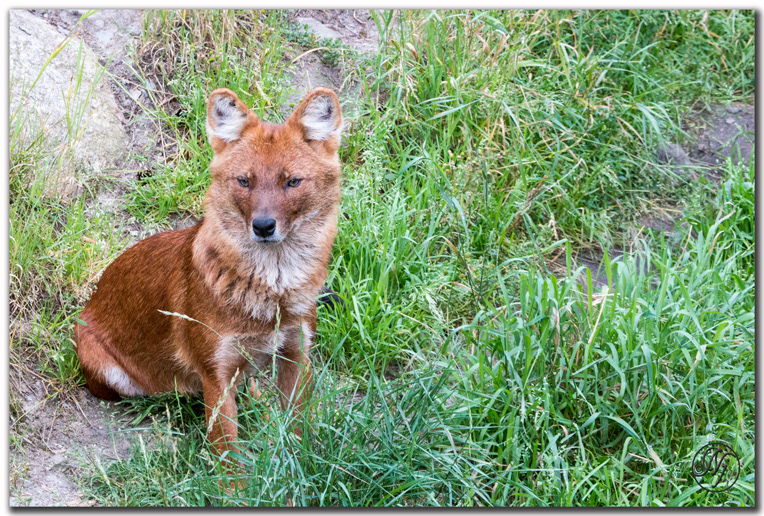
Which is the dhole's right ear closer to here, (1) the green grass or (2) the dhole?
(2) the dhole

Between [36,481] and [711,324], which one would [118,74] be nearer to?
[36,481]

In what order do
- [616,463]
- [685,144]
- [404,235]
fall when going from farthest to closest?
[685,144], [404,235], [616,463]

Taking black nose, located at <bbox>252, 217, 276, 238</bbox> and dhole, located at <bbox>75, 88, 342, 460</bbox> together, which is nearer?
black nose, located at <bbox>252, 217, 276, 238</bbox>

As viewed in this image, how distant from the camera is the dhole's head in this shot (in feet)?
11.0

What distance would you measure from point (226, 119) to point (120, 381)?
5.59 feet

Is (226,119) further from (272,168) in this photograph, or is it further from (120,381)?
(120,381)

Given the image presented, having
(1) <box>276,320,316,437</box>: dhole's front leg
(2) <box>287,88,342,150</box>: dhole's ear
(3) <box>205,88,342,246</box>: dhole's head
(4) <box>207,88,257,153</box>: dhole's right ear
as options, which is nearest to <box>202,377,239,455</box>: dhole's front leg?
(1) <box>276,320,316,437</box>: dhole's front leg

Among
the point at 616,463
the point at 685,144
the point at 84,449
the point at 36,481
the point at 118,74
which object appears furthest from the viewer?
the point at 685,144

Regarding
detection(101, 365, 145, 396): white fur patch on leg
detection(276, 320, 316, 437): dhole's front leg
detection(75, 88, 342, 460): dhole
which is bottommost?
detection(101, 365, 145, 396): white fur patch on leg

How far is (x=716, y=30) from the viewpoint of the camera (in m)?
6.39

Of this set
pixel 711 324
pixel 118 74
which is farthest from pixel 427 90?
pixel 711 324

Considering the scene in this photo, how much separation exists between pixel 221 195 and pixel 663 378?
2.30m

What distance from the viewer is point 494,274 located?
4434 mm

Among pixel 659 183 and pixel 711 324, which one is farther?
pixel 659 183
